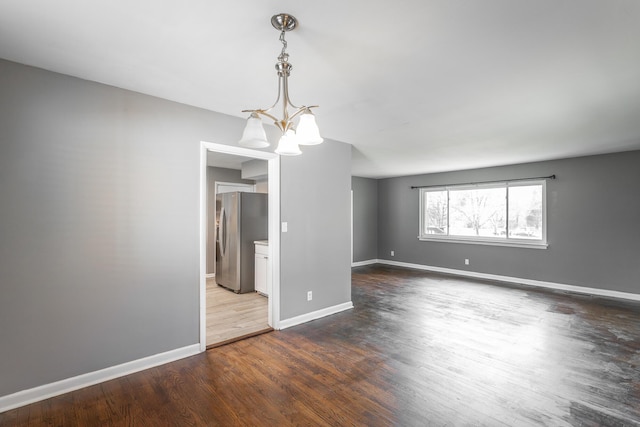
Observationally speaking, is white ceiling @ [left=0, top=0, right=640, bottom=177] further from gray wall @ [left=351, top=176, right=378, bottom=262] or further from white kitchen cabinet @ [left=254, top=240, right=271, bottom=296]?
gray wall @ [left=351, top=176, right=378, bottom=262]

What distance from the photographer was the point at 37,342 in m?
2.21

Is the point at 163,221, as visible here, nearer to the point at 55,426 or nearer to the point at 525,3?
the point at 55,426

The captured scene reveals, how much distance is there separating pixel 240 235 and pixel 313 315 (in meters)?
2.06

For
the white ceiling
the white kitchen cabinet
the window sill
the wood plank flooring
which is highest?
the white ceiling

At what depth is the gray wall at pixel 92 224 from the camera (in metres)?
2.16

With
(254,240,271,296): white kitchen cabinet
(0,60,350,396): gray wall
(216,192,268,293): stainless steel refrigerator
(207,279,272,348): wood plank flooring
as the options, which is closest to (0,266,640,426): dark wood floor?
(207,279,272,348): wood plank flooring

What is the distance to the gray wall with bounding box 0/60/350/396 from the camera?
2156mm

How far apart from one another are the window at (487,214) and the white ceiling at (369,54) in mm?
2748

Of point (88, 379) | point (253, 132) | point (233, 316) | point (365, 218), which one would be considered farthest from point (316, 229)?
point (365, 218)

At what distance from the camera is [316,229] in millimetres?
3971

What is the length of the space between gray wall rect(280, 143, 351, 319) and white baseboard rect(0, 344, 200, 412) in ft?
4.04

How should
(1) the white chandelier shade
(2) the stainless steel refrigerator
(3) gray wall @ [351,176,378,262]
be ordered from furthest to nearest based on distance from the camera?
(3) gray wall @ [351,176,378,262], (2) the stainless steel refrigerator, (1) the white chandelier shade

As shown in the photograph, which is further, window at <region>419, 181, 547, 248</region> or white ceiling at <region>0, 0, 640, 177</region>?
window at <region>419, 181, 547, 248</region>

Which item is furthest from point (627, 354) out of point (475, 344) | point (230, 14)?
point (230, 14)
